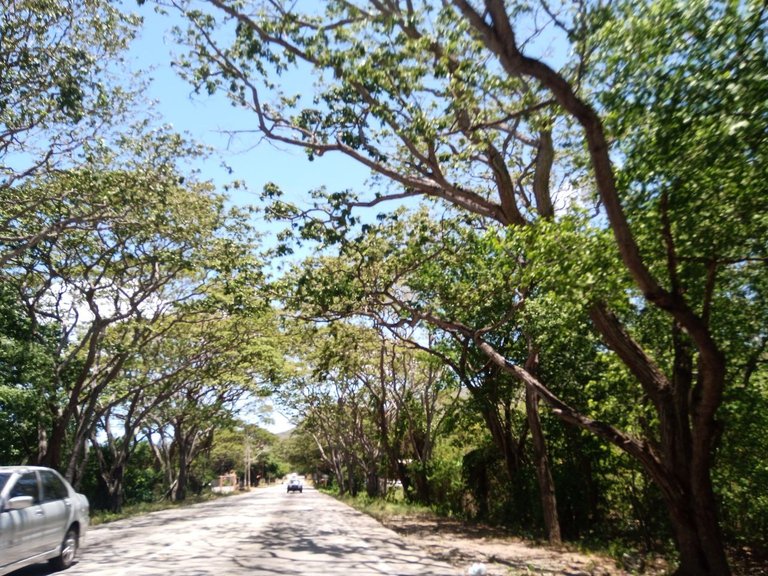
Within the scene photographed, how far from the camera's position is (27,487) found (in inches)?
333

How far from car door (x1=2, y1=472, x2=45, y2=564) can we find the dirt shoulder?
255 inches

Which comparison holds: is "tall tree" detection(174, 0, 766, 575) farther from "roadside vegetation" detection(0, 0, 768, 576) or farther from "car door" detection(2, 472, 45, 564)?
"car door" detection(2, 472, 45, 564)

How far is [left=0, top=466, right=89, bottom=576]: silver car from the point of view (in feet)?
24.6

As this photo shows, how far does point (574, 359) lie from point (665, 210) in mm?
7588

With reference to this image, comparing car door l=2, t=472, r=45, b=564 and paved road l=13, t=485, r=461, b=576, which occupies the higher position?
car door l=2, t=472, r=45, b=564

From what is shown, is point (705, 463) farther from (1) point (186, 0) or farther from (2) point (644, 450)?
(1) point (186, 0)

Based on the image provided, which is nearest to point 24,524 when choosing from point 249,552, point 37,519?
point 37,519

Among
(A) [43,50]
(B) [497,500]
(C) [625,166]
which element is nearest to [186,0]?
(A) [43,50]

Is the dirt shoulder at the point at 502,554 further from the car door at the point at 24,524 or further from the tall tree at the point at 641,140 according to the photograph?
the car door at the point at 24,524

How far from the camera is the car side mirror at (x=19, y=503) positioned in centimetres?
746

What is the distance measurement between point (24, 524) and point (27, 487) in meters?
0.76

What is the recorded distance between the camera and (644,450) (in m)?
9.02

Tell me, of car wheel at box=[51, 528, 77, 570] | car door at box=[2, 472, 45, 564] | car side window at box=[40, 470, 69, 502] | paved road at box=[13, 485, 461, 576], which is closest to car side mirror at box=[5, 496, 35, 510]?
car door at box=[2, 472, 45, 564]

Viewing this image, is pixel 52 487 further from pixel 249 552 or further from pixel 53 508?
pixel 249 552
